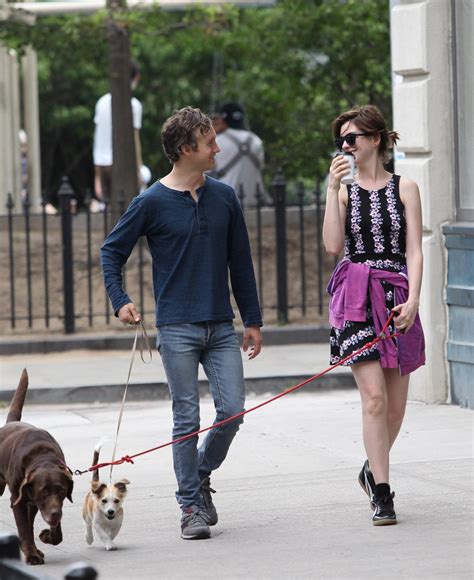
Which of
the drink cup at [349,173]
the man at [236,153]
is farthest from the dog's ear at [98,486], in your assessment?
the man at [236,153]

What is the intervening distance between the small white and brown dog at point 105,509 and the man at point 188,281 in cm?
38

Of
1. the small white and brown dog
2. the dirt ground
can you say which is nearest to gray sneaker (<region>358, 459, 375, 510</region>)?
the small white and brown dog

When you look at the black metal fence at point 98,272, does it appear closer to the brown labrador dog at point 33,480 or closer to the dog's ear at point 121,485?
the brown labrador dog at point 33,480

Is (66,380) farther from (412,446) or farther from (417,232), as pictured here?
(417,232)

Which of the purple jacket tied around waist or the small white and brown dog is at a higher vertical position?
the purple jacket tied around waist

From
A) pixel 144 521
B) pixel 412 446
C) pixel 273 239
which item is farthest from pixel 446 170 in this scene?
pixel 273 239

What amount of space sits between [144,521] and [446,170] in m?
3.99

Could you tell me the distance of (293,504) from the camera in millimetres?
6992

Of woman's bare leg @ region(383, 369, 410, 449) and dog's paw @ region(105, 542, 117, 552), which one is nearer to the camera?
dog's paw @ region(105, 542, 117, 552)

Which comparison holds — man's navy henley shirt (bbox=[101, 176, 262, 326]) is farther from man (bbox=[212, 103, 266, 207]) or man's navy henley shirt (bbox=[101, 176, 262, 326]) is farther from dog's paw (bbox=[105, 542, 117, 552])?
man (bbox=[212, 103, 266, 207])

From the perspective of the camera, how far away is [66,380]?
11.6 m

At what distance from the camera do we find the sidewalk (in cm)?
1111

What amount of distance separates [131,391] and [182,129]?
5046 millimetres

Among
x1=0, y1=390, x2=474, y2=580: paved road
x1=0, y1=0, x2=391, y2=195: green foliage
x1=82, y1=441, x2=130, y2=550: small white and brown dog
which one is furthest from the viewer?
x1=0, y1=0, x2=391, y2=195: green foliage
